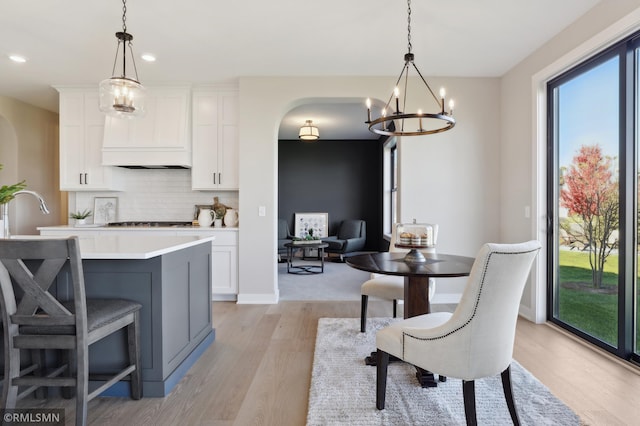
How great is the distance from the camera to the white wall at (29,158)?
4.92 m

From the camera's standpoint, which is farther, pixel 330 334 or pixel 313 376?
pixel 330 334

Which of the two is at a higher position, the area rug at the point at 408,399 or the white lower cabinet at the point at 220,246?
the white lower cabinet at the point at 220,246

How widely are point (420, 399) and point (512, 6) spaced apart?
2908mm

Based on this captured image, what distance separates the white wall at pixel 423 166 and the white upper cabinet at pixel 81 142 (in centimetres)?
196

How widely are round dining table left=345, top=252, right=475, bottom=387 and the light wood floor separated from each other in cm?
66

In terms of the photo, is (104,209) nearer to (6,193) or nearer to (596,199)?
(6,193)

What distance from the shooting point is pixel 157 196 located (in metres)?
4.85

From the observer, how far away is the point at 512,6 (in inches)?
107

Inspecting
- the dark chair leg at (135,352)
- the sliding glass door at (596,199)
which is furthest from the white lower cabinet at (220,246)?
the sliding glass door at (596,199)

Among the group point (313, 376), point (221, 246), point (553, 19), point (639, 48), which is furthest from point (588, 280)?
point (221, 246)

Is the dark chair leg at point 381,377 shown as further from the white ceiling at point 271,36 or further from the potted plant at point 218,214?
the potted plant at point 218,214

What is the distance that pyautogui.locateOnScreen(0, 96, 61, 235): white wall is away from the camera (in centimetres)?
492

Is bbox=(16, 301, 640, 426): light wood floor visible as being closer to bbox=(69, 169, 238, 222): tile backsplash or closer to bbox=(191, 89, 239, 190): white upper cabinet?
bbox=(191, 89, 239, 190): white upper cabinet

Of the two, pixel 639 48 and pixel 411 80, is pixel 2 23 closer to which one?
pixel 411 80
